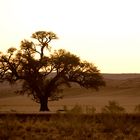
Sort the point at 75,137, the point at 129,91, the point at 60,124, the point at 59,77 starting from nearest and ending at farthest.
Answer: the point at 75,137, the point at 60,124, the point at 59,77, the point at 129,91

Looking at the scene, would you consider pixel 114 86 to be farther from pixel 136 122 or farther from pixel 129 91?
pixel 136 122

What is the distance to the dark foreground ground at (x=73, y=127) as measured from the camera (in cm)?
1792

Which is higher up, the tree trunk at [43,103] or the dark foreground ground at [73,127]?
the tree trunk at [43,103]

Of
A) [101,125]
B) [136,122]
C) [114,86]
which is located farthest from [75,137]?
[114,86]

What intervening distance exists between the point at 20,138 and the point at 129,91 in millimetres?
80962

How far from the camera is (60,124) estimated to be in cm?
2022

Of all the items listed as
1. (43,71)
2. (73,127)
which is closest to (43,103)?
(43,71)

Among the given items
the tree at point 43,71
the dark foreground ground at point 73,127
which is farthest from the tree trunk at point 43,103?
the dark foreground ground at point 73,127

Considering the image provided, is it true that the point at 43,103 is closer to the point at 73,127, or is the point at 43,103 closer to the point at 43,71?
the point at 43,71

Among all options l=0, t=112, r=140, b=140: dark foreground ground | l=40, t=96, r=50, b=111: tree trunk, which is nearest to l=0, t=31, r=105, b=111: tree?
l=40, t=96, r=50, b=111: tree trunk

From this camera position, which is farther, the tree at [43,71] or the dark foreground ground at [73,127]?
the tree at [43,71]

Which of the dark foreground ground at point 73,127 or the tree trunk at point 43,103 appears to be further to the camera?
the tree trunk at point 43,103

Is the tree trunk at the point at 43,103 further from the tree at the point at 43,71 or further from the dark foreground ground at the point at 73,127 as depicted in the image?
the dark foreground ground at the point at 73,127

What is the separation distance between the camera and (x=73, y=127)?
19.5 meters
